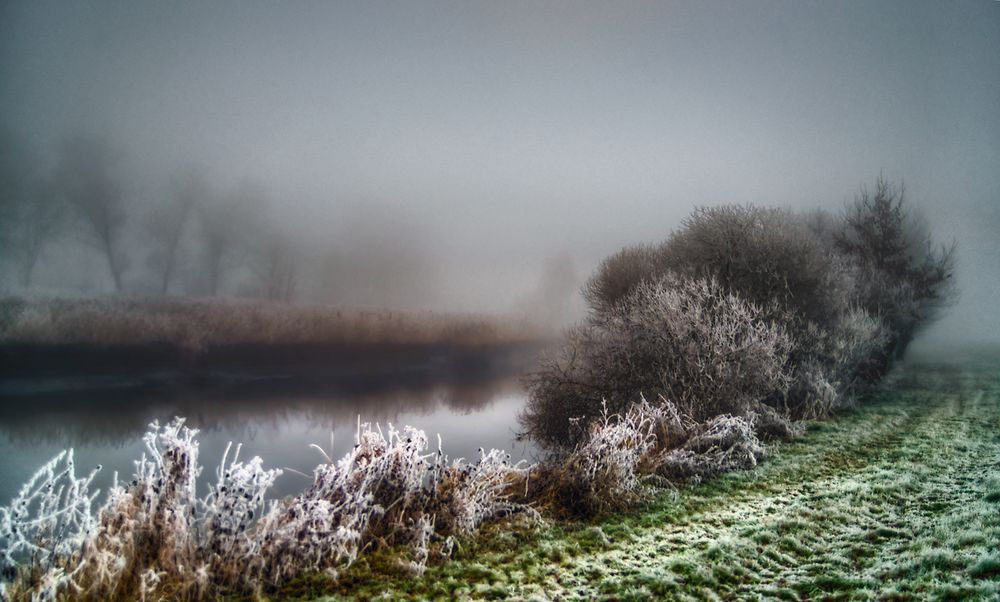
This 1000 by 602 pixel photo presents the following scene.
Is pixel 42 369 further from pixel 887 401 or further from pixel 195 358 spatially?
pixel 887 401

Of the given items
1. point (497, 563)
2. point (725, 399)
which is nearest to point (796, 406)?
point (725, 399)

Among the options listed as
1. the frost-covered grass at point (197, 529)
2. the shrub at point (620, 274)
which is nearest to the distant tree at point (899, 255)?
the shrub at point (620, 274)

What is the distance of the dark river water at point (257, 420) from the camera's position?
12297 millimetres

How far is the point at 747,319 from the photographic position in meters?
12.0

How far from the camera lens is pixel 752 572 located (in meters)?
4.96

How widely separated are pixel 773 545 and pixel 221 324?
22.4 m

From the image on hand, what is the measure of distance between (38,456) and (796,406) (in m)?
18.9

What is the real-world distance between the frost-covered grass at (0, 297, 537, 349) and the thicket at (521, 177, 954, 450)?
34.2ft

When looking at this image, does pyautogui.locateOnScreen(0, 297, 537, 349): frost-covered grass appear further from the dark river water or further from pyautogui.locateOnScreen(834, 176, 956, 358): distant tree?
pyautogui.locateOnScreen(834, 176, 956, 358): distant tree

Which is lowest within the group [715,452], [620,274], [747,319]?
[715,452]

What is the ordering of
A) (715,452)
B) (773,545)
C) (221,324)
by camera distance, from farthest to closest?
(221,324)
(715,452)
(773,545)

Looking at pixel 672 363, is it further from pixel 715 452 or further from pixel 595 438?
pixel 595 438

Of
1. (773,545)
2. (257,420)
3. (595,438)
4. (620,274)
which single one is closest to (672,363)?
(595,438)

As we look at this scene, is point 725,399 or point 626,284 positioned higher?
point 626,284
